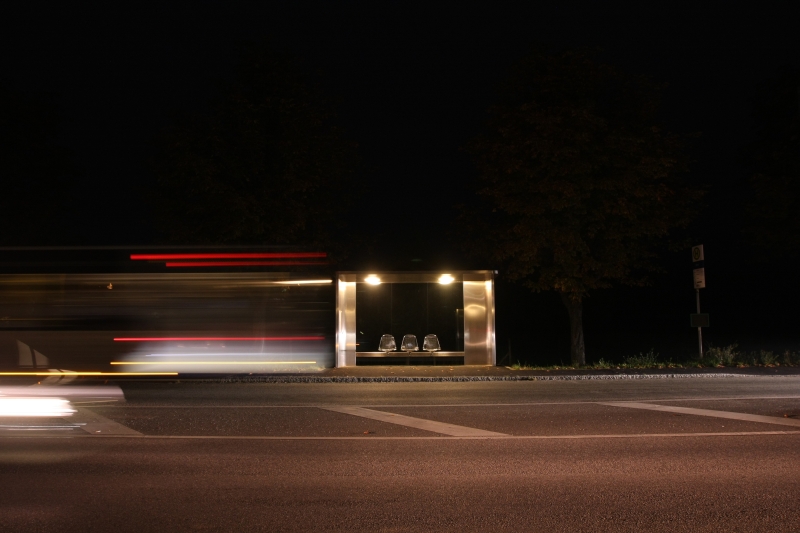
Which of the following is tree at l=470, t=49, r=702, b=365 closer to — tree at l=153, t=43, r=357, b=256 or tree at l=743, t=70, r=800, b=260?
tree at l=153, t=43, r=357, b=256

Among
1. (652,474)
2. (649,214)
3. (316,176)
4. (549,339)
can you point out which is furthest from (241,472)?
(549,339)

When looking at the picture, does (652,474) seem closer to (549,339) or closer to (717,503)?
(717,503)

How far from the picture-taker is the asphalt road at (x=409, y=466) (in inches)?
239

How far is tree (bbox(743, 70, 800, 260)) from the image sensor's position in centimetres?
2786

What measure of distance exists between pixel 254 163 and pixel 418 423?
13799mm

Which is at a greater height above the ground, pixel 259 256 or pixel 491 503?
pixel 259 256

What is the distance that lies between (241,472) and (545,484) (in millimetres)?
3099

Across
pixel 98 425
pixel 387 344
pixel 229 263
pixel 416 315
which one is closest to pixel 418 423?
pixel 98 425

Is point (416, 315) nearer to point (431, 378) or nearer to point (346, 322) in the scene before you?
point (346, 322)

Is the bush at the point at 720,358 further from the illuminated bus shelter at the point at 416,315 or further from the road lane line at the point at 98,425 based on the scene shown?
the road lane line at the point at 98,425

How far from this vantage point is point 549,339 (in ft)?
123

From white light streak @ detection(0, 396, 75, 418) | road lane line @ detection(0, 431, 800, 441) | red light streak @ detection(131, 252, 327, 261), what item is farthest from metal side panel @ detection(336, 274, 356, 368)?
road lane line @ detection(0, 431, 800, 441)

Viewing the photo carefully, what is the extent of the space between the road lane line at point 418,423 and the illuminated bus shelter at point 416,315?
10.0 metres

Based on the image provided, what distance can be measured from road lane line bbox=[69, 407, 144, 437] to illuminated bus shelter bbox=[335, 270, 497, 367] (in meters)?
11.3
